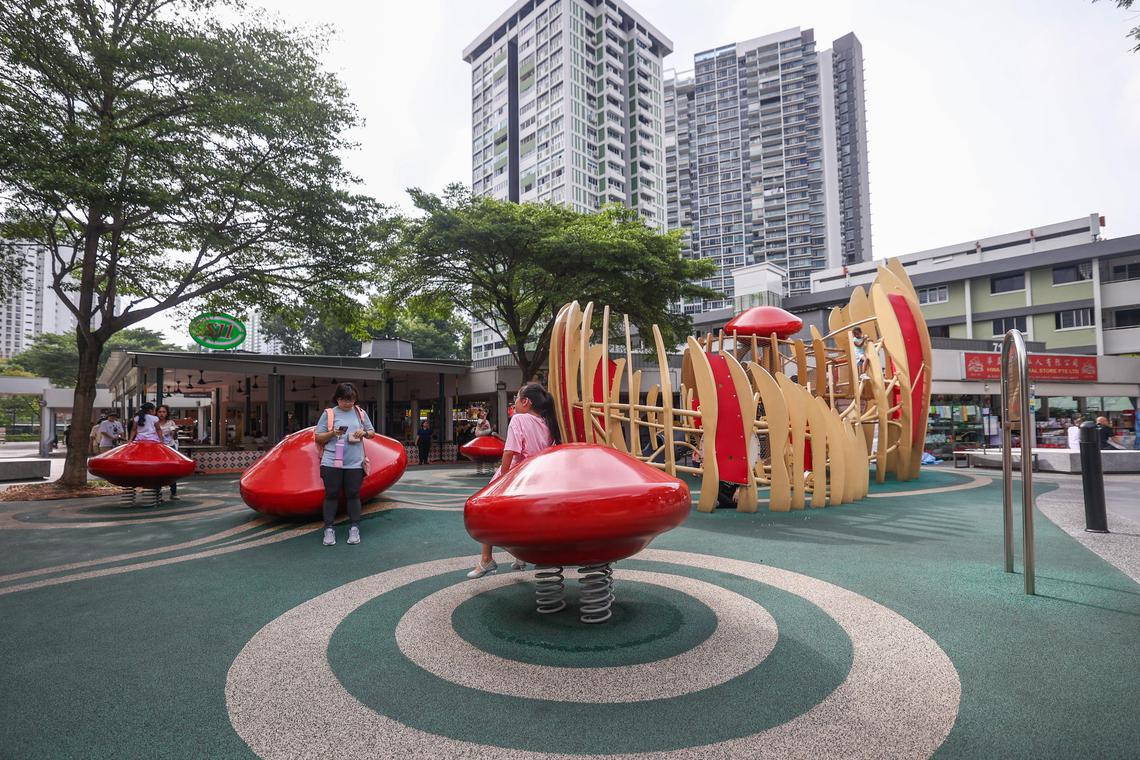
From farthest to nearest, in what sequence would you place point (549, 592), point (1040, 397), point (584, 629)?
point (1040, 397) < point (549, 592) < point (584, 629)

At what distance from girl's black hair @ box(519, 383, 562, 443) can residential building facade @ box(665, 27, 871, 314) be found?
78247 millimetres

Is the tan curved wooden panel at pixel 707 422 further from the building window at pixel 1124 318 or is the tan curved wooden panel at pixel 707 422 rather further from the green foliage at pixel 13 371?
the green foliage at pixel 13 371

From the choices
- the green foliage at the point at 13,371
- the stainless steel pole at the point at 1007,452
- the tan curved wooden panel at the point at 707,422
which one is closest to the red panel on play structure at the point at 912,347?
the tan curved wooden panel at the point at 707,422

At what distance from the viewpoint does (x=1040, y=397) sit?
22031 mm

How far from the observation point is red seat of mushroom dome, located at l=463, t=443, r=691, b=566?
135 inches

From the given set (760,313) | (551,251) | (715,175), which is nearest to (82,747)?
(760,313)

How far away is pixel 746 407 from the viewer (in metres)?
8.21

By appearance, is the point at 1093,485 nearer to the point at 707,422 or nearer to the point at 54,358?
the point at 707,422

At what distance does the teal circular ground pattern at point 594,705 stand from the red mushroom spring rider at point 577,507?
76 centimetres

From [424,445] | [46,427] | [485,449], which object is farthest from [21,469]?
[46,427]

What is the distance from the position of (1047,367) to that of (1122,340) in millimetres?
11264

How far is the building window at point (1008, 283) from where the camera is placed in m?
31.0

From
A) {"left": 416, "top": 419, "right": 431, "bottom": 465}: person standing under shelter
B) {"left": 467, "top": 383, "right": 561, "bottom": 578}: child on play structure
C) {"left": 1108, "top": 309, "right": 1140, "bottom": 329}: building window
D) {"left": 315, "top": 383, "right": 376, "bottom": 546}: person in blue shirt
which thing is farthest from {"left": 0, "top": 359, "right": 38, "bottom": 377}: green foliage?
{"left": 1108, "top": 309, "right": 1140, "bottom": 329}: building window

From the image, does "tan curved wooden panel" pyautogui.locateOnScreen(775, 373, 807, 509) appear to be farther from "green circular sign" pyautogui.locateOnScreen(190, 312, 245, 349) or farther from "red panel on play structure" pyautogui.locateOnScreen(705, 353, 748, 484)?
"green circular sign" pyautogui.locateOnScreen(190, 312, 245, 349)
